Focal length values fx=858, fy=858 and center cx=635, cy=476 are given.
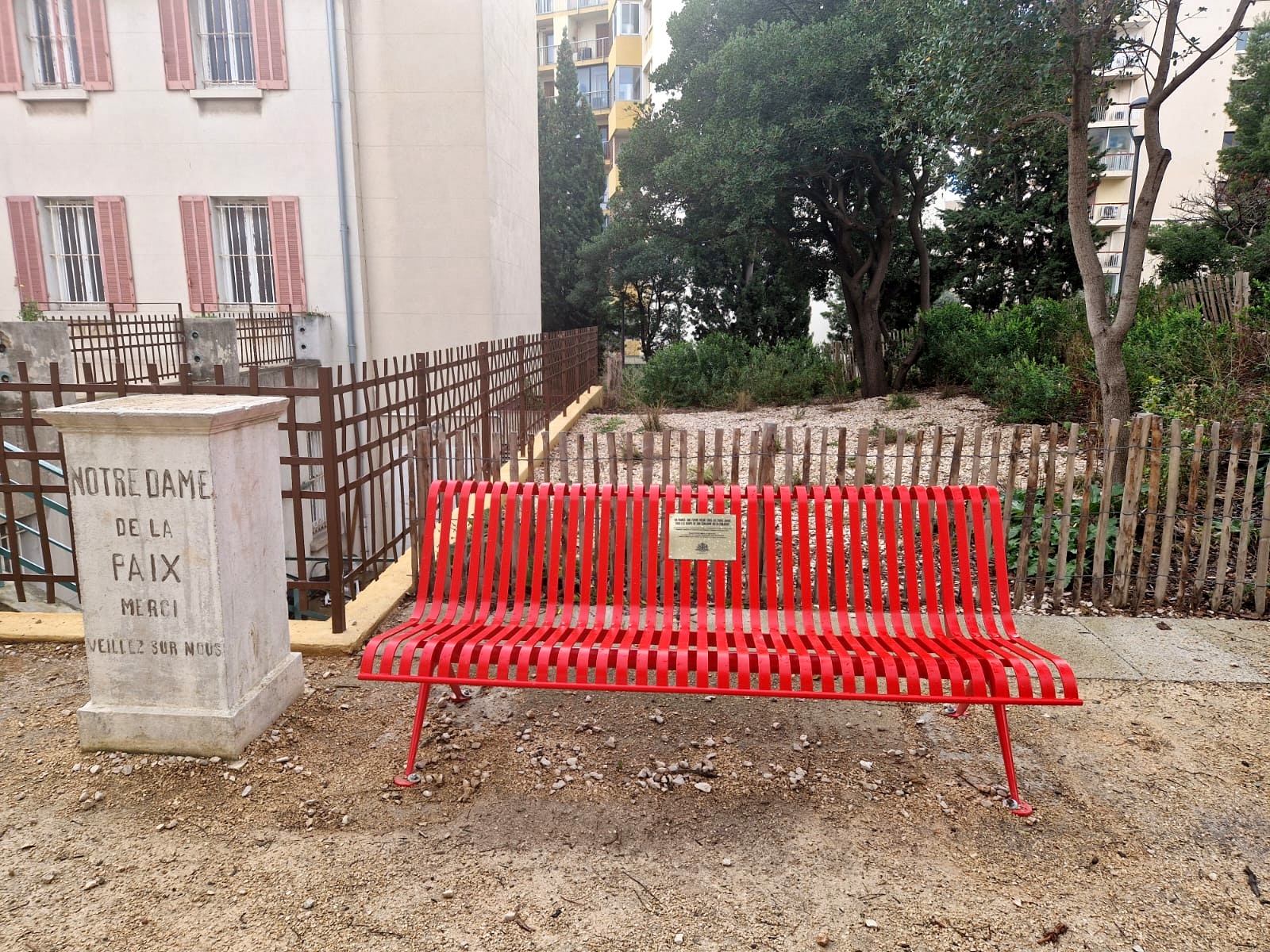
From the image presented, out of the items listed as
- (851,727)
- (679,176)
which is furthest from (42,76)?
(851,727)

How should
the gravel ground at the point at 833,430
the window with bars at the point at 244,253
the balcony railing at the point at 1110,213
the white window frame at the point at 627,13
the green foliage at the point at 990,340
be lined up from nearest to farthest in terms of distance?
the gravel ground at the point at 833,430 → the green foliage at the point at 990,340 → the window with bars at the point at 244,253 → the white window frame at the point at 627,13 → the balcony railing at the point at 1110,213

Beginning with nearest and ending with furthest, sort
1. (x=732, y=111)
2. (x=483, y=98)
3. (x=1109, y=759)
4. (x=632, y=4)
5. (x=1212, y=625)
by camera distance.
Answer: (x=1109, y=759) → (x=1212, y=625) → (x=483, y=98) → (x=732, y=111) → (x=632, y=4)

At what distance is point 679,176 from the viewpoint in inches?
656

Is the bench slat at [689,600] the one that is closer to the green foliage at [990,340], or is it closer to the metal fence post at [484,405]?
the metal fence post at [484,405]

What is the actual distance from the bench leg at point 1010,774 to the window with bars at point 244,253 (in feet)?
49.5

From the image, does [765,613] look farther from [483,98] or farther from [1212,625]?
[483,98]

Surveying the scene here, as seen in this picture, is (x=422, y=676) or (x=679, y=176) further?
(x=679, y=176)

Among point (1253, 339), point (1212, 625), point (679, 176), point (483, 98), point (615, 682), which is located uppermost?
point (483, 98)

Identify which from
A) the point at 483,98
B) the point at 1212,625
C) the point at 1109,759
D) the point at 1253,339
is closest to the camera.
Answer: the point at 1109,759

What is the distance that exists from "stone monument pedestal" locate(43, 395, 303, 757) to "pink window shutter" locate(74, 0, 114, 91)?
14.7 m

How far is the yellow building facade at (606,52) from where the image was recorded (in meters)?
37.1

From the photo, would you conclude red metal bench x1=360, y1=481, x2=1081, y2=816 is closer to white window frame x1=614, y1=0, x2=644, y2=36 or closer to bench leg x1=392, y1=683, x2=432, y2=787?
bench leg x1=392, y1=683, x2=432, y2=787

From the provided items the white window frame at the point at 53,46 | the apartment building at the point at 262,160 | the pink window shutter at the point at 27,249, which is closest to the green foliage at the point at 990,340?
the apartment building at the point at 262,160

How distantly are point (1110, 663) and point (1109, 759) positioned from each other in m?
1.10
